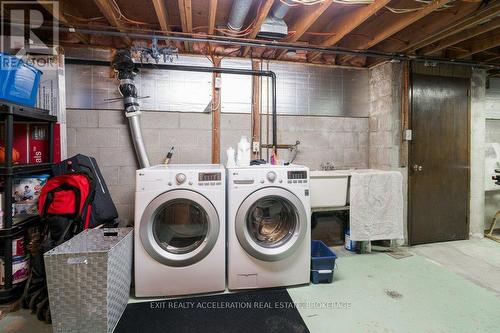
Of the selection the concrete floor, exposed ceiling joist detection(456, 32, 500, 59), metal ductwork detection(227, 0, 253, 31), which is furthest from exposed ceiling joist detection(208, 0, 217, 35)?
exposed ceiling joist detection(456, 32, 500, 59)

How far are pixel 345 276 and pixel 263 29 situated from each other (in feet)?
7.74

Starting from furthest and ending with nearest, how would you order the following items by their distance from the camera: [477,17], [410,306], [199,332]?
[477,17], [410,306], [199,332]

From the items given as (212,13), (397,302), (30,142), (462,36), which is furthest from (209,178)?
(462,36)

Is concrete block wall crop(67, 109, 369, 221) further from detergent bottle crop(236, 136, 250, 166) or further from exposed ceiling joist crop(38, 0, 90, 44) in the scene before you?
exposed ceiling joist crop(38, 0, 90, 44)

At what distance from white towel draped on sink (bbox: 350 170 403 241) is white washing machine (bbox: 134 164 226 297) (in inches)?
57.1

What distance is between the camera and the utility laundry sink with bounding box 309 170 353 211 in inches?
103

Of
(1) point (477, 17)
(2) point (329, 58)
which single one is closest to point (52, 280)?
(2) point (329, 58)

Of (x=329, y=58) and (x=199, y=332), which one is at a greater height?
(x=329, y=58)

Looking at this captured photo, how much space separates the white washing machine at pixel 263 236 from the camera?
202 centimetres

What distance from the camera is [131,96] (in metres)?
2.51

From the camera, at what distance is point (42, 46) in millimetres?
2359

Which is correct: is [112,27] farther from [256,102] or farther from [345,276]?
[345,276]

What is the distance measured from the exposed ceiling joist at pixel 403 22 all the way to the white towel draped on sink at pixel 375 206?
1355 millimetres

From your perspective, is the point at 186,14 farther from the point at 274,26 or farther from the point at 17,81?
the point at 17,81
